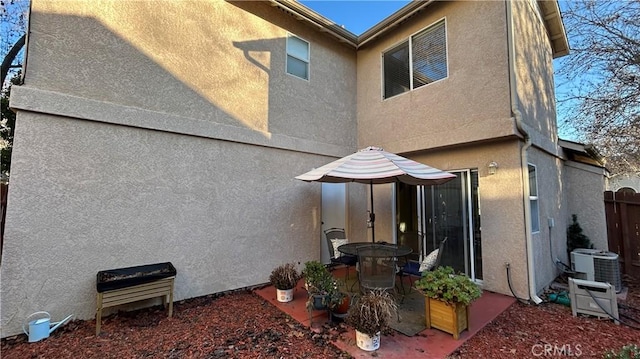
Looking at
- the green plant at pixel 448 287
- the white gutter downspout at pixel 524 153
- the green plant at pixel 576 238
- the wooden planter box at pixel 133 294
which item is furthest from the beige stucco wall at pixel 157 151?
the green plant at pixel 576 238

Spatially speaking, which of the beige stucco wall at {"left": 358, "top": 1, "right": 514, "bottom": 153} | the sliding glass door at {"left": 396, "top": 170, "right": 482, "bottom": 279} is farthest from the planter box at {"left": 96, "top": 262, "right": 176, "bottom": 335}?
the beige stucco wall at {"left": 358, "top": 1, "right": 514, "bottom": 153}

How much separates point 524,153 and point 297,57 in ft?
19.9

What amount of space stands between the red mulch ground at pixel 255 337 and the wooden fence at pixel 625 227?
2833 mm

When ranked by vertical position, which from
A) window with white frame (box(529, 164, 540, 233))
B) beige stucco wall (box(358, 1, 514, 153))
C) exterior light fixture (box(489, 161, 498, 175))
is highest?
beige stucco wall (box(358, 1, 514, 153))

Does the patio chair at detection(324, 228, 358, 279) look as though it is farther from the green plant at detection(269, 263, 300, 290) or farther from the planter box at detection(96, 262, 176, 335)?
the planter box at detection(96, 262, 176, 335)

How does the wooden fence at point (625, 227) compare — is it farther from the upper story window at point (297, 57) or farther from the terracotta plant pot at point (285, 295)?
the upper story window at point (297, 57)

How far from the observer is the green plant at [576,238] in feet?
26.0

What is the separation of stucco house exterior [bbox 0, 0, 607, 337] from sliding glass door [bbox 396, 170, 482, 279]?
0.15 feet

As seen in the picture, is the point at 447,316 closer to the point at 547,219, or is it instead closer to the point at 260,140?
the point at 547,219

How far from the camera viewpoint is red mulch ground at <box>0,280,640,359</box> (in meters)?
3.80

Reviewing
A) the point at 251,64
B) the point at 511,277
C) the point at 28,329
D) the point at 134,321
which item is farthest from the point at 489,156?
the point at 28,329

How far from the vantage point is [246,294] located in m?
6.05

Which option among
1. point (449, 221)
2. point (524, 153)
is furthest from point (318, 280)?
point (524, 153)

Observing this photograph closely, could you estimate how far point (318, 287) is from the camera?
466cm
